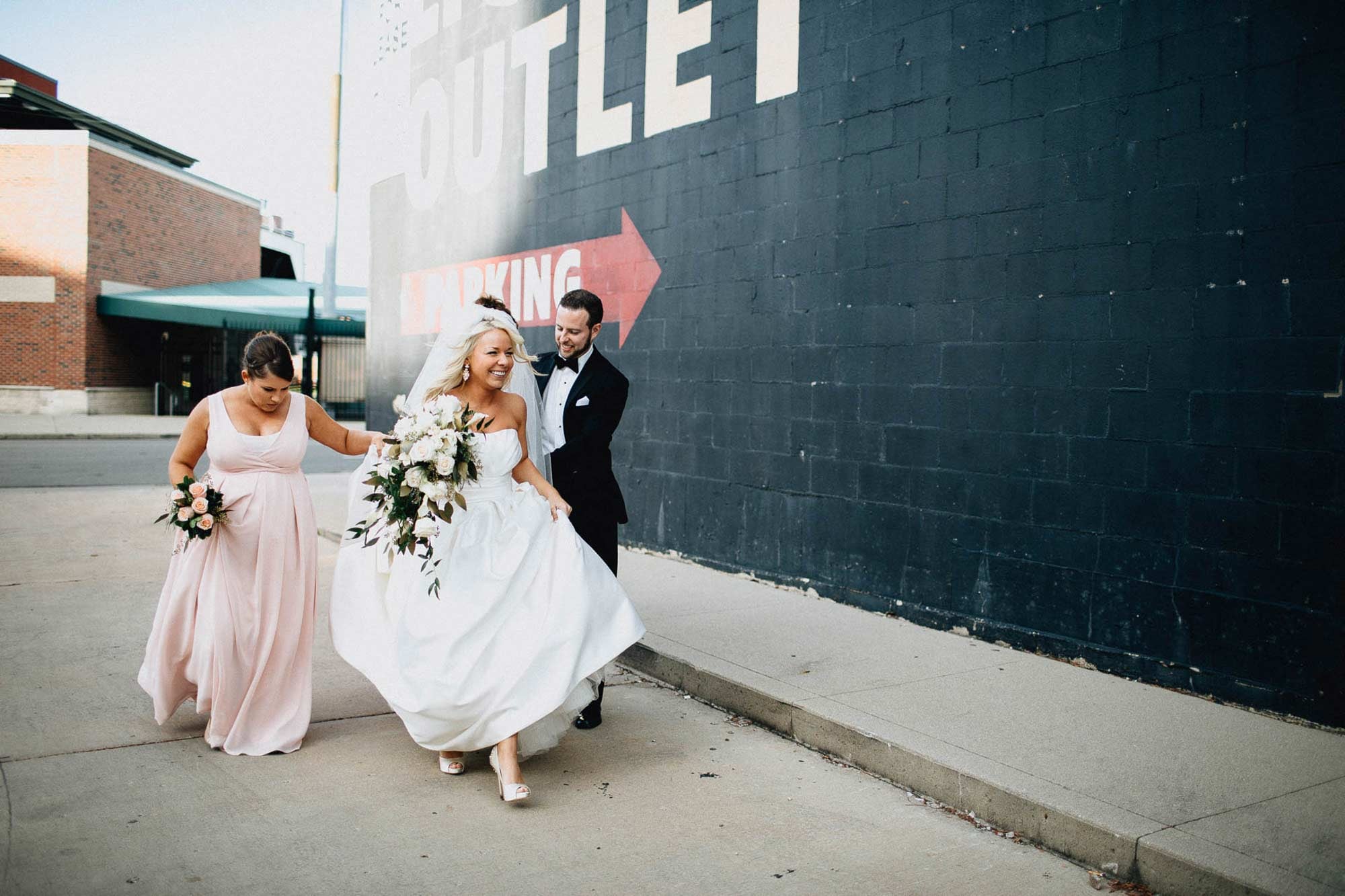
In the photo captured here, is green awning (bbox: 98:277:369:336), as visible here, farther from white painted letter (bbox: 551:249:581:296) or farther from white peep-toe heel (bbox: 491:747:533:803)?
white peep-toe heel (bbox: 491:747:533:803)

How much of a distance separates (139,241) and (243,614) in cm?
3177

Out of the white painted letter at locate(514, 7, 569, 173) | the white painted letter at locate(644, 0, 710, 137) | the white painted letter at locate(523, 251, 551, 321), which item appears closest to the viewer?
the white painted letter at locate(644, 0, 710, 137)

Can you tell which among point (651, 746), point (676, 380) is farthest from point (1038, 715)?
point (676, 380)

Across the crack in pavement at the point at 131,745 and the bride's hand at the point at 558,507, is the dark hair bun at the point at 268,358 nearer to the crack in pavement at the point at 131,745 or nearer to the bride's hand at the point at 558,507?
the bride's hand at the point at 558,507

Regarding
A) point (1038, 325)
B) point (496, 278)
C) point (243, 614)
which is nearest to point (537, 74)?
point (496, 278)

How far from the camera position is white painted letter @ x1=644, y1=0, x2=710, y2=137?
28.2ft

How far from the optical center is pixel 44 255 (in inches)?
1163

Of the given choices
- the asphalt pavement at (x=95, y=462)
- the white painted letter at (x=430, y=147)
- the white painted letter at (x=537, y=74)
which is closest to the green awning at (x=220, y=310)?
the asphalt pavement at (x=95, y=462)

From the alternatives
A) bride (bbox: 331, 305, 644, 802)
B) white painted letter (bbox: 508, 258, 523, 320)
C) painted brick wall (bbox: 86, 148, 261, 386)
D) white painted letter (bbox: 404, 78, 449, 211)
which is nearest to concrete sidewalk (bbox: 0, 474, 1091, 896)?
bride (bbox: 331, 305, 644, 802)

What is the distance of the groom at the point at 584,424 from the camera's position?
5.21 metres

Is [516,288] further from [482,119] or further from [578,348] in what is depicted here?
[578,348]

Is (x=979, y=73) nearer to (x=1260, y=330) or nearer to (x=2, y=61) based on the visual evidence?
(x=1260, y=330)

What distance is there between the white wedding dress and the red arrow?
4.99 meters

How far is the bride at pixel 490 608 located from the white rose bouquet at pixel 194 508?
0.59m
